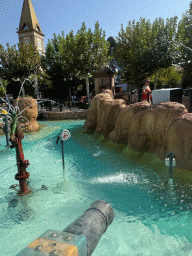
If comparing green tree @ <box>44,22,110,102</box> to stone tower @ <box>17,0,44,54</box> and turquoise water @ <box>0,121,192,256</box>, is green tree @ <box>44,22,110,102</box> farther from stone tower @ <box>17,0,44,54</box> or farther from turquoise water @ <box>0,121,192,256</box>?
stone tower @ <box>17,0,44,54</box>

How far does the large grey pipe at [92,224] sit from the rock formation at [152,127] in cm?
474

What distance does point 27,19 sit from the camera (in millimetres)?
55094

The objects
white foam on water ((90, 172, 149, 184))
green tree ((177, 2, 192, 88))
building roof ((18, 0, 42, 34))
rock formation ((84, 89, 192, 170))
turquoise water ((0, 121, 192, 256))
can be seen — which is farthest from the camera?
building roof ((18, 0, 42, 34))

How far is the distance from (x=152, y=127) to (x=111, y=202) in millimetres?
3437

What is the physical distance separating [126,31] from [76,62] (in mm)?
9675

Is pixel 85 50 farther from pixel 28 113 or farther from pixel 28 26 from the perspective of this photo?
pixel 28 26

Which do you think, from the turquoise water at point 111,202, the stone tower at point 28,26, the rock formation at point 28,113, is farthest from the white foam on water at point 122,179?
the stone tower at point 28,26

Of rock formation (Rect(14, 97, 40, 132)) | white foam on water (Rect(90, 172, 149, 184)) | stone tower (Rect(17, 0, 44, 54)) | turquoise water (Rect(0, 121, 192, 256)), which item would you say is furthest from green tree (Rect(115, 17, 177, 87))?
stone tower (Rect(17, 0, 44, 54))

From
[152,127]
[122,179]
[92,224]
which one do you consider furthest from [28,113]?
[92,224]

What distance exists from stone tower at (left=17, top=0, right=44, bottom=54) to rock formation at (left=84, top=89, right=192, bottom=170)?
5005 cm

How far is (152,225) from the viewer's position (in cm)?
434

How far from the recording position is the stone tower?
5403cm

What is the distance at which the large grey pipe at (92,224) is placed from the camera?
→ 4.94ft

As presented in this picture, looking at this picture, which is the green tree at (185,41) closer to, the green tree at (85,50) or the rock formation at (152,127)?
the green tree at (85,50)
